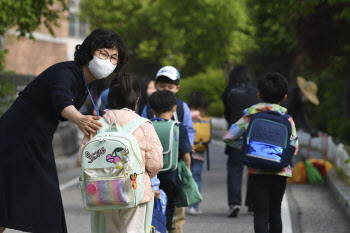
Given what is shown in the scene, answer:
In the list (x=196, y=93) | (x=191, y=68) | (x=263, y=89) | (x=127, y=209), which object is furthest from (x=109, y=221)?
(x=191, y=68)

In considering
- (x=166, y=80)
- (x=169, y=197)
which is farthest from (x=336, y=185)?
(x=169, y=197)

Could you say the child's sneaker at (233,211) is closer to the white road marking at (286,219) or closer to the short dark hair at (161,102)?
the white road marking at (286,219)

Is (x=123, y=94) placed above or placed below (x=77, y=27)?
above

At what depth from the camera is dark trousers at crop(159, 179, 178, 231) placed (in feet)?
21.0

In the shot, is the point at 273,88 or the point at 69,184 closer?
the point at 273,88

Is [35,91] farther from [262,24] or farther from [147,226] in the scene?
[262,24]

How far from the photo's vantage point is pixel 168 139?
6168 millimetres

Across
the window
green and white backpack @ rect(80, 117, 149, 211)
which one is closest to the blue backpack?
green and white backpack @ rect(80, 117, 149, 211)

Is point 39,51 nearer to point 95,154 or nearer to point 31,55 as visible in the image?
point 31,55

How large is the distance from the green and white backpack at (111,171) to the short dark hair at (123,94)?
1.43ft

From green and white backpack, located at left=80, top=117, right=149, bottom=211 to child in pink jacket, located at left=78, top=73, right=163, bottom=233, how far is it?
0.23 meters

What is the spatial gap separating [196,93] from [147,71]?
44796 millimetres

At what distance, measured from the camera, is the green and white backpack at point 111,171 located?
4363 mm

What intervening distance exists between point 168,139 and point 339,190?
4.68 meters
